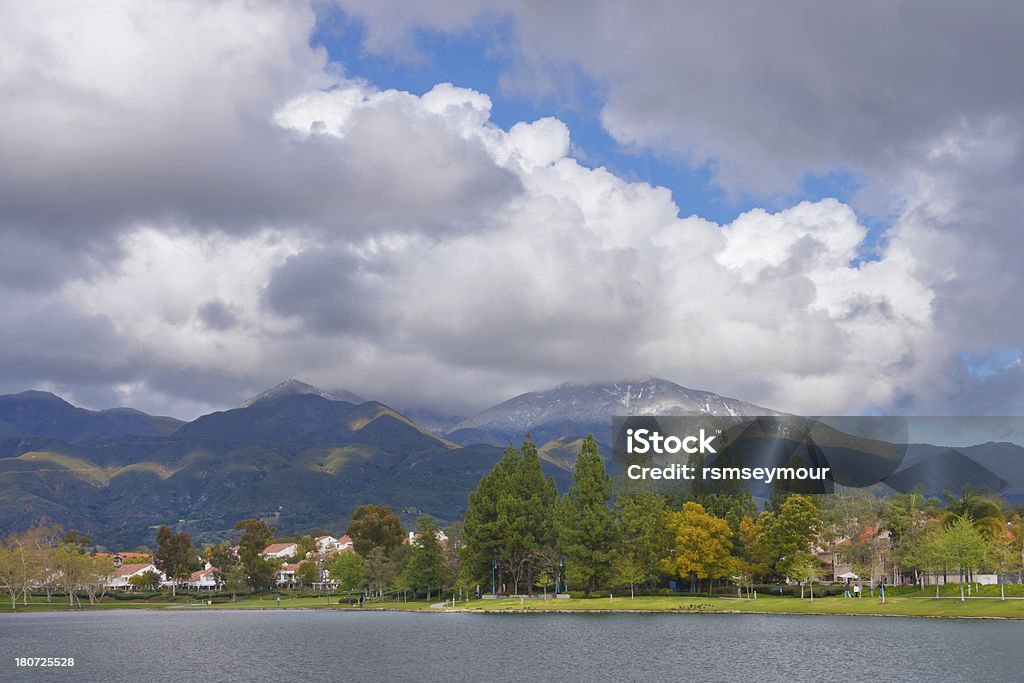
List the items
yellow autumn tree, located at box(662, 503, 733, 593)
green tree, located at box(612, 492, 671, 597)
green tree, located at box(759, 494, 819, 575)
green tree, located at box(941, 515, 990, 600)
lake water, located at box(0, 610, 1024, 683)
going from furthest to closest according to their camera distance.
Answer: green tree, located at box(612, 492, 671, 597) → yellow autumn tree, located at box(662, 503, 733, 593) → green tree, located at box(759, 494, 819, 575) → green tree, located at box(941, 515, 990, 600) → lake water, located at box(0, 610, 1024, 683)

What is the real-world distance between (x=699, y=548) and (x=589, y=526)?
15405 mm

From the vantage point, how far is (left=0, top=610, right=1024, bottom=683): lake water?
60531 millimetres

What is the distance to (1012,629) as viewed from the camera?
78875 millimetres

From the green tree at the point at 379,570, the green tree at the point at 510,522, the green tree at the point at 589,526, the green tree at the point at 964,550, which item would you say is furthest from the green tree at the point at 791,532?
the green tree at the point at 379,570

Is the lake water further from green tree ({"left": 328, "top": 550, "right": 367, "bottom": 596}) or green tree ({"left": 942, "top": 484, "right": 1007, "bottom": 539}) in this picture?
green tree ({"left": 328, "top": 550, "right": 367, "bottom": 596})

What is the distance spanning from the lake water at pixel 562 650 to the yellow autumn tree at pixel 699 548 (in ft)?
77.1

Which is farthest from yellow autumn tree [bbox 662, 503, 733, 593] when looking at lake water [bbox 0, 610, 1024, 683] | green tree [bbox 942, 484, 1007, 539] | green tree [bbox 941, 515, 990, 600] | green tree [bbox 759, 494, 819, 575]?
green tree [bbox 941, 515, 990, 600]

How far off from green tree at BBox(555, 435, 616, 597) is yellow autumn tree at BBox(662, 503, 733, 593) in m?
8.89

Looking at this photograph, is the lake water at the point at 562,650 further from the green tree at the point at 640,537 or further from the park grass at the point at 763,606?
the green tree at the point at 640,537

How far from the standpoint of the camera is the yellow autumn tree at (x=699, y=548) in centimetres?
13512

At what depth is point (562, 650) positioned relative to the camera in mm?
76250

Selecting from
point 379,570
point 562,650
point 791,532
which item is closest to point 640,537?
point 791,532

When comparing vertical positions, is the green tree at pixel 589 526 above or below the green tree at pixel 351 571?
above

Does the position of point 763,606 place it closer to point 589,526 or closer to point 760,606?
point 760,606
